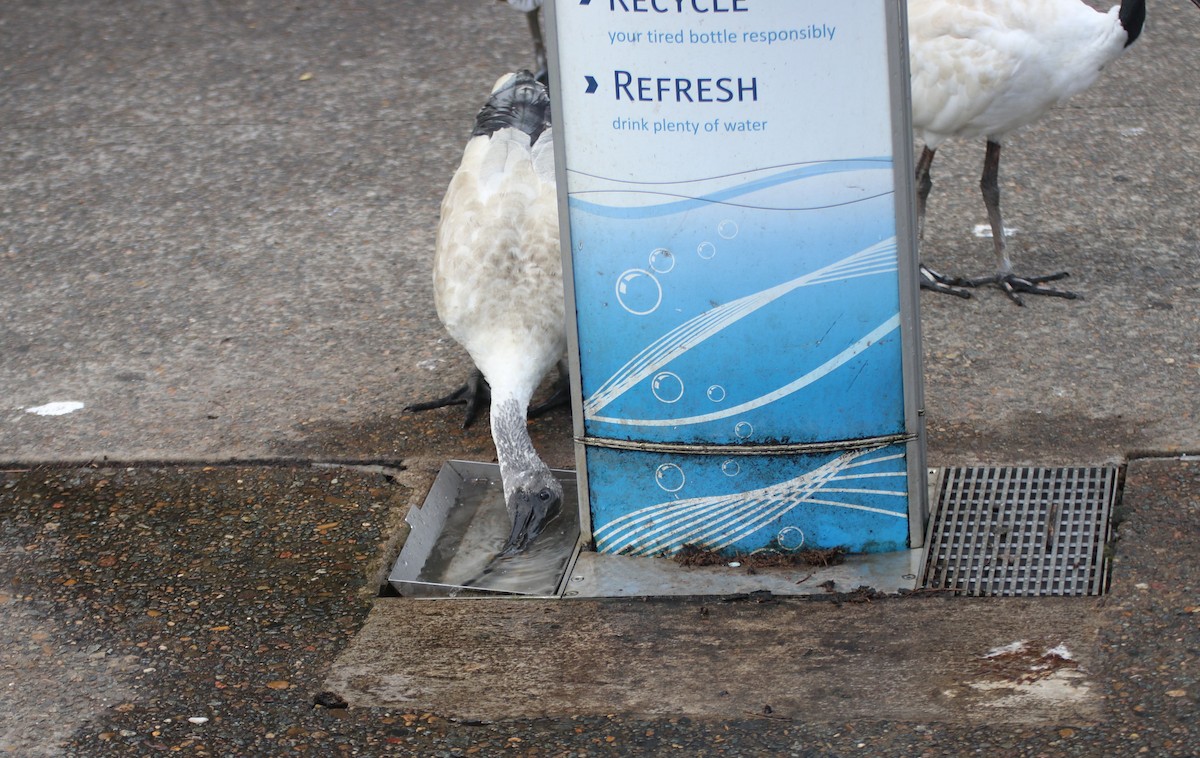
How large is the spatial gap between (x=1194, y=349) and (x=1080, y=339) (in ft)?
1.47

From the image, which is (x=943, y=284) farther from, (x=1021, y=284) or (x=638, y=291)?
(x=638, y=291)

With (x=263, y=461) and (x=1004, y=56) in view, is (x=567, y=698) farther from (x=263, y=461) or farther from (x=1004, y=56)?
(x=1004, y=56)

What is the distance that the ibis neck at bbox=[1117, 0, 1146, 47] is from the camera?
625cm

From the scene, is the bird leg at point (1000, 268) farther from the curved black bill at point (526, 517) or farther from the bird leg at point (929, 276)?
the curved black bill at point (526, 517)

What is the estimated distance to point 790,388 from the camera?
4695mm

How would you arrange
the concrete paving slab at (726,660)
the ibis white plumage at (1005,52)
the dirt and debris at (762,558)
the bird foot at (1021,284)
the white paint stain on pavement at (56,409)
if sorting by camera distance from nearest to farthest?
1. the concrete paving slab at (726,660)
2. the dirt and debris at (762,558)
3. the white paint stain on pavement at (56,409)
4. the ibis white plumage at (1005,52)
5. the bird foot at (1021,284)

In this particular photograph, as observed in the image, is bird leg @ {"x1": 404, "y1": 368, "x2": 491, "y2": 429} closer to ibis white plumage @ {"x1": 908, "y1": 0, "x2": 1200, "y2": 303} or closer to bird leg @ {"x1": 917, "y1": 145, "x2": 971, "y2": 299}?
bird leg @ {"x1": 917, "y1": 145, "x2": 971, "y2": 299}

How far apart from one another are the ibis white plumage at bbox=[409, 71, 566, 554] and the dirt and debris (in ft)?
1.81

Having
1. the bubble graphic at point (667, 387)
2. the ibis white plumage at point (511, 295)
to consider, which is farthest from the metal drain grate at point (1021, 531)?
the ibis white plumage at point (511, 295)

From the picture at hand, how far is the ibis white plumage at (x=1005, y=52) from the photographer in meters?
6.29

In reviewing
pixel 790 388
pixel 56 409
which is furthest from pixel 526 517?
pixel 56 409

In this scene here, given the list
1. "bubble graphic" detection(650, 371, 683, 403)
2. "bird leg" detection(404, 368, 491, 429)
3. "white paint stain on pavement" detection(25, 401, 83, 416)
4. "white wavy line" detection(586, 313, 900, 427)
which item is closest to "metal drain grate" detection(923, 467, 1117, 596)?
"white wavy line" detection(586, 313, 900, 427)

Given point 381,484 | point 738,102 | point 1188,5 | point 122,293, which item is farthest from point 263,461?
point 1188,5

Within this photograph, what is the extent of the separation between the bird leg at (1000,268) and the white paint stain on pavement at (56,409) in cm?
394
